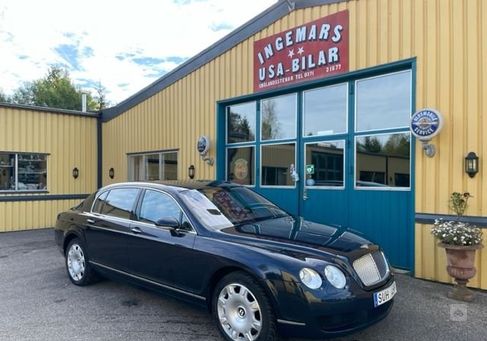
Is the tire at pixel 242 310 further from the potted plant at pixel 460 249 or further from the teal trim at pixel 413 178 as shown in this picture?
the teal trim at pixel 413 178

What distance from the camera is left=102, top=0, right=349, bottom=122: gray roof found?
7.90 m

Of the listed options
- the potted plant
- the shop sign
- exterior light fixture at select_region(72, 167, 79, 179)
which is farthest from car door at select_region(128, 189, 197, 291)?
exterior light fixture at select_region(72, 167, 79, 179)

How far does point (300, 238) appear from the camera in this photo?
12.8ft

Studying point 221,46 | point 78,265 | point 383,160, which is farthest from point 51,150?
point 383,160

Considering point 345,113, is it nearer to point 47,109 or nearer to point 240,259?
point 240,259

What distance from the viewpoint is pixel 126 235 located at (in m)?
4.91

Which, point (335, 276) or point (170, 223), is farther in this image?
point (170, 223)

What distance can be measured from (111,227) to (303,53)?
478 cm

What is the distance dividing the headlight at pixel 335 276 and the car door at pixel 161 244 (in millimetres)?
1356

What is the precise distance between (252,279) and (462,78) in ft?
14.1

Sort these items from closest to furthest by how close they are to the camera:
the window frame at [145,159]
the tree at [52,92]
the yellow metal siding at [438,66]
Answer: the yellow metal siding at [438,66], the window frame at [145,159], the tree at [52,92]

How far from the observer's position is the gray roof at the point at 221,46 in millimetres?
7898

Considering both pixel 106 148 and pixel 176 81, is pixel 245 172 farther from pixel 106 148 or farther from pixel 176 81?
pixel 106 148

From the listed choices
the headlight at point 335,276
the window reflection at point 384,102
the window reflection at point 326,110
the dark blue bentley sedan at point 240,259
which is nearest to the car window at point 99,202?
the dark blue bentley sedan at point 240,259
